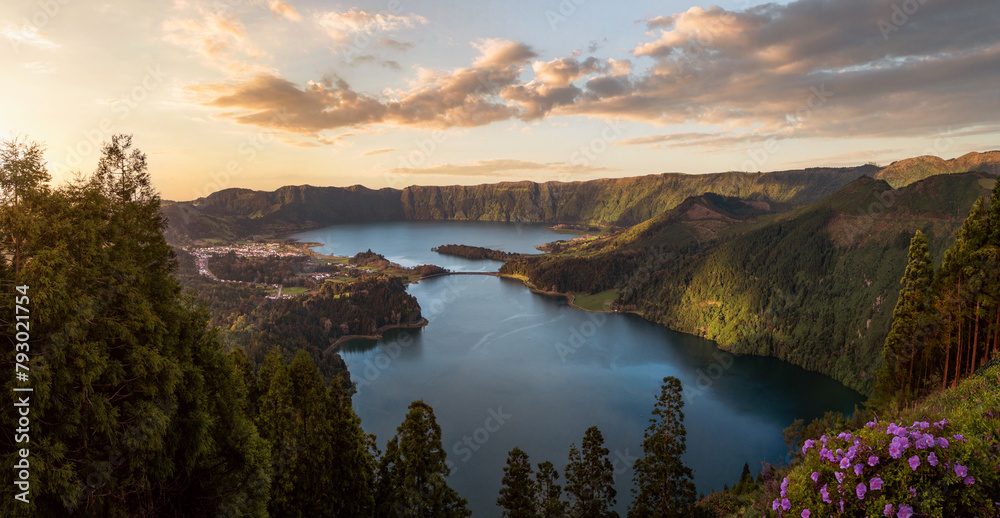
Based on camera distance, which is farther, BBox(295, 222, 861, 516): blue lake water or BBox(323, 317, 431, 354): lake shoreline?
BBox(323, 317, 431, 354): lake shoreline

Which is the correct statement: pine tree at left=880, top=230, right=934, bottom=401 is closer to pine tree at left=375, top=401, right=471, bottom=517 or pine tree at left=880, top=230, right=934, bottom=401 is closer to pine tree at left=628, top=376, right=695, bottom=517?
pine tree at left=628, top=376, right=695, bottom=517

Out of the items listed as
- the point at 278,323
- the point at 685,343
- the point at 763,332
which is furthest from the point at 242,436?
the point at 763,332

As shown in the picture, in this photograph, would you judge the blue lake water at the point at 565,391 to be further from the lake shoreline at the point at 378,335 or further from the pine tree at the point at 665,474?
the pine tree at the point at 665,474

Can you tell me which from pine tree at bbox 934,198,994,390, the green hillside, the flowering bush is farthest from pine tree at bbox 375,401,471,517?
the green hillside

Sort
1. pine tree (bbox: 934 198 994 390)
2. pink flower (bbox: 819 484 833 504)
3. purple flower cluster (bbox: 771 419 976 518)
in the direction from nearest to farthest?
1. purple flower cluster (bbox: 771 419 976 518)
2. pink flower (bbox: 819 484 833 504)
3. pine tree (bbox: 934 198 994 390)

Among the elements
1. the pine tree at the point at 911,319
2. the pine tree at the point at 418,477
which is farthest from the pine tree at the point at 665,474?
the pine tree at the point at 911,319

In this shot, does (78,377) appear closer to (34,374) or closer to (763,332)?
(34,374)

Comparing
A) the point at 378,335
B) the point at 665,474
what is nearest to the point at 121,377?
the point at 665,474
